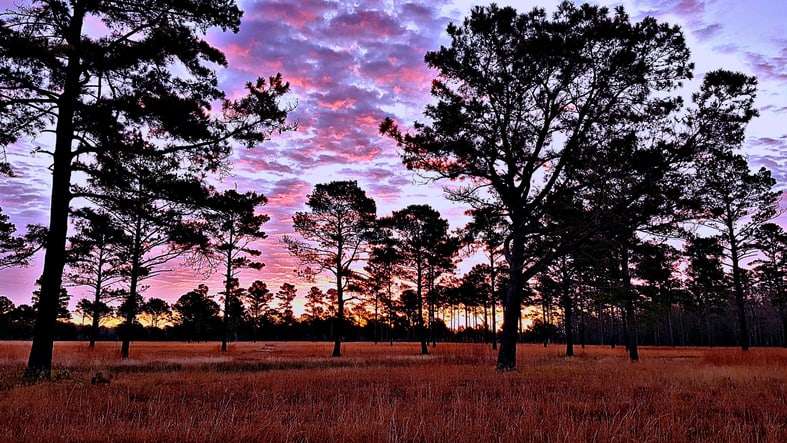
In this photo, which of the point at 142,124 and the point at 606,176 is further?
the point at 606,176

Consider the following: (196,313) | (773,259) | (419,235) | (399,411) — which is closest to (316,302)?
(196,313)

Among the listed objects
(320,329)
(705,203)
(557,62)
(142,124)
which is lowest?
(320,329)

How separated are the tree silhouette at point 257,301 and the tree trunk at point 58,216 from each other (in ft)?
216

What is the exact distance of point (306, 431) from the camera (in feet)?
16.1

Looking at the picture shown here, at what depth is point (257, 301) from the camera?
83062 mm

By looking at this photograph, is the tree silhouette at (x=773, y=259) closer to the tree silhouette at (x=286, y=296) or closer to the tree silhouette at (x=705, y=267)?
the tree silhouette at (x=705, y=267)

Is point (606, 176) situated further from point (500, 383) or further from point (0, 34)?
point (0, 34)

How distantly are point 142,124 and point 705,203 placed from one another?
631 inches

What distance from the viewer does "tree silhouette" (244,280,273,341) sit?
7831 cm

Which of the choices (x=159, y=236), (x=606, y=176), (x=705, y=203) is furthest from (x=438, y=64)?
(x=159, y=236)

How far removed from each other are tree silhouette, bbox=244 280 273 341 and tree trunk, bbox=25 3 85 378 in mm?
65712

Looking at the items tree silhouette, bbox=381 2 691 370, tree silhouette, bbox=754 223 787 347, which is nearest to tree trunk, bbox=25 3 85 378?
tree silhouette, bbox=381 2 691 370

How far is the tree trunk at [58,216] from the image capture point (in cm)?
1047

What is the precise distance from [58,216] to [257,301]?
7550 centimetres
